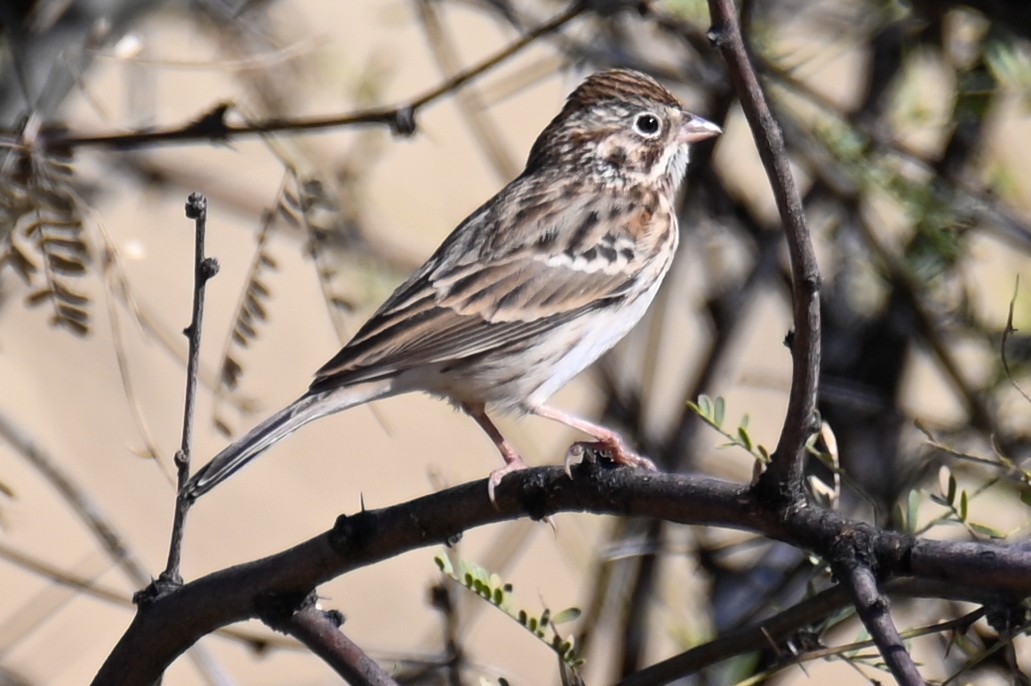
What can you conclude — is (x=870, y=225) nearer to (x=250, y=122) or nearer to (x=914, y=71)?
(x=914, y=71)

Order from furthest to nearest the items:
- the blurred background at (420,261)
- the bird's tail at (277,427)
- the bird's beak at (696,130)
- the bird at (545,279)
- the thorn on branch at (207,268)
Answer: the bird's beak at (696,130)
the bird at (545,279)
the blurred background at (420,261)
the bird's tail at (277,427)
the thorn on branch at (207,268)

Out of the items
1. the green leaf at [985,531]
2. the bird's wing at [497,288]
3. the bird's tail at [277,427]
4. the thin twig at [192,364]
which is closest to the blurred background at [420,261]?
the green leaf at [985,531]

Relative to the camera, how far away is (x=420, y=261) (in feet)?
19.7

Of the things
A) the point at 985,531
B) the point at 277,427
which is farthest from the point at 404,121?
the point at 985,531

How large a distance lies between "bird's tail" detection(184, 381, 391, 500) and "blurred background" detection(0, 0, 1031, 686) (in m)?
0.11

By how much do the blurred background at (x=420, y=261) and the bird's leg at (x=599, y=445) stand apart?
1.03 feet

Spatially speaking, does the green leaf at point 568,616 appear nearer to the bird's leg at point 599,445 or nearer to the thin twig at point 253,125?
the bird's leg at point 599,445

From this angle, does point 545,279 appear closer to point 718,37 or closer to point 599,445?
point 599,445

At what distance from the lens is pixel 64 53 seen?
150 inches

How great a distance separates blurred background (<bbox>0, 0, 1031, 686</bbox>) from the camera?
3605 millimetres

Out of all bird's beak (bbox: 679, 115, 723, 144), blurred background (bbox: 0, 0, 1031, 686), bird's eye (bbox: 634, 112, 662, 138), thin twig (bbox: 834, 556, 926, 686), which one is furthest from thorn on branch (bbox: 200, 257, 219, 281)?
bird's eye (bbox: 634, 112, 662, 138)

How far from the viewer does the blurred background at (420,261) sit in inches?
142

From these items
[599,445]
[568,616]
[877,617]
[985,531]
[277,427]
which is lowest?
[877,617]

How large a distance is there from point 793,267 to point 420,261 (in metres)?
3.96
